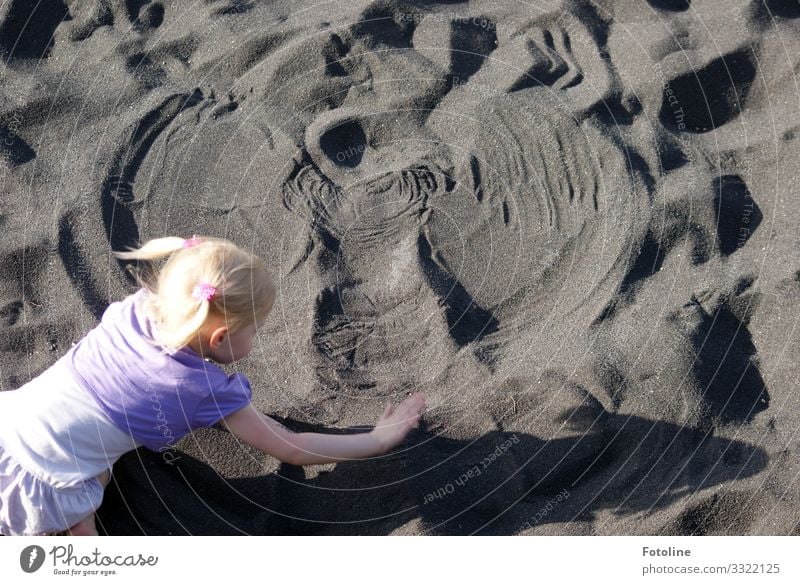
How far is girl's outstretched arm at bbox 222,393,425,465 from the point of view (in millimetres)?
2500

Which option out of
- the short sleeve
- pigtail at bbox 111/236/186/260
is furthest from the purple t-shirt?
pigtail at bbox 111/236/186/260

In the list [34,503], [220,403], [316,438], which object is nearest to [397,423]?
[316,438]

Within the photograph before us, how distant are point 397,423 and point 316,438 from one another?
Answer: 0.74ft

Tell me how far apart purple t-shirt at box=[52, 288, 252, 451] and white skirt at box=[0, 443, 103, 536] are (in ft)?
0.73

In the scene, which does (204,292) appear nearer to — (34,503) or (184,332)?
(184,332)

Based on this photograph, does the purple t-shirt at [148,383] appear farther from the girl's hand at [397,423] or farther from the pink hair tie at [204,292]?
the girl's hand at [397,423]

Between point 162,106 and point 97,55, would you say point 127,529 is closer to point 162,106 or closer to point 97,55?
point 162,106

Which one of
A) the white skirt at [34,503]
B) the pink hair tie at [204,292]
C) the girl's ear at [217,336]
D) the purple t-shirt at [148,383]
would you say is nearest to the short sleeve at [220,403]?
the purple t-shirt at [148,383]

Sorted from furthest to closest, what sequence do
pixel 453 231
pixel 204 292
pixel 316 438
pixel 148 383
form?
pixel 453 231 < pixel 316 438 < pixel 148 383 < pixel 204 292

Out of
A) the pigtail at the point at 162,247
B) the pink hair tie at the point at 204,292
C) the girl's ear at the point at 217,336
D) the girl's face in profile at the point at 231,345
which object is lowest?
the girl's face in profile at the point at 231,345

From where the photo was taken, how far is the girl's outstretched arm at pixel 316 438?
2.50 meters

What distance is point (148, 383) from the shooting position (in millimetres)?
2412

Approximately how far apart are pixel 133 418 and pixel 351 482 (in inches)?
24.8
